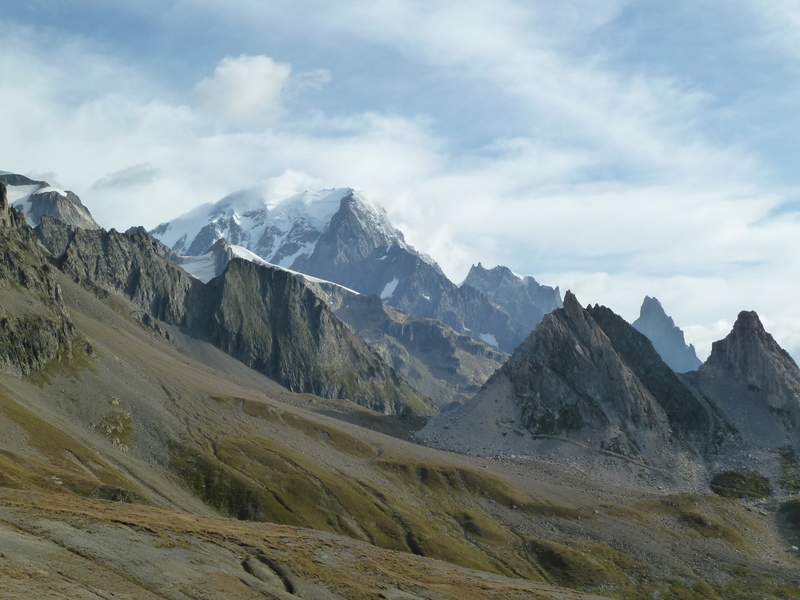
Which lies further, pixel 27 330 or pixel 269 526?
pixel 27 330

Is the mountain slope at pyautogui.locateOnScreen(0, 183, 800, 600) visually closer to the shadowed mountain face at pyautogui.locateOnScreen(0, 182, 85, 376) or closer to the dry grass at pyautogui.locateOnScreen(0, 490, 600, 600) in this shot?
the dry grass at pyautogui.locateOnScreen(0, 490, 600, 600)

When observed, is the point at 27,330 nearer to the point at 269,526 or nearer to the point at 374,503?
the point at 374,503

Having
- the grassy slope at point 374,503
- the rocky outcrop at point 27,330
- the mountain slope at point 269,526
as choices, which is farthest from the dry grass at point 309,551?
the rocky outcrop at point 27,330

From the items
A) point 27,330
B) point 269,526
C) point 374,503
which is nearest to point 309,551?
point 269,526

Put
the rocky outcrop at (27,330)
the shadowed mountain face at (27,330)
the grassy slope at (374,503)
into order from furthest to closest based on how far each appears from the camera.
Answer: the shadowed mountain face at (27,330), the rocky outcrop at (27,330), the grassy slope at (374,503)

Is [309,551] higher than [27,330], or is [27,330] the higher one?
[27,330]

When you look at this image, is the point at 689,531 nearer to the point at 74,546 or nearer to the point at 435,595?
Answer: the point at 435,595

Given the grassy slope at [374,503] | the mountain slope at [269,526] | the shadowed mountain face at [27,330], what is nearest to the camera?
the mountain slope at [269,526]

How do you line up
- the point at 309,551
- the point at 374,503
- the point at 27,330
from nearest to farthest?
the point at 309,551 < the point at 374,503 < the point at 27,330

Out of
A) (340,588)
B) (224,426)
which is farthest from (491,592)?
(224,426)

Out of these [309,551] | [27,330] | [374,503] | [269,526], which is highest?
[27,330]

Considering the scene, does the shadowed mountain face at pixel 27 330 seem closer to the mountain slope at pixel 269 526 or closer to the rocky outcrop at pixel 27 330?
the rocky outcrop at pixel 27 330

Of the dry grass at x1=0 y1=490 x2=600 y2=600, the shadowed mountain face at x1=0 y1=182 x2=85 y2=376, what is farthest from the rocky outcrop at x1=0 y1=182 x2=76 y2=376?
the dry grass at x1=0 y1=490 x2=600 y2=600

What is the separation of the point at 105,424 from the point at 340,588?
104660 mm
